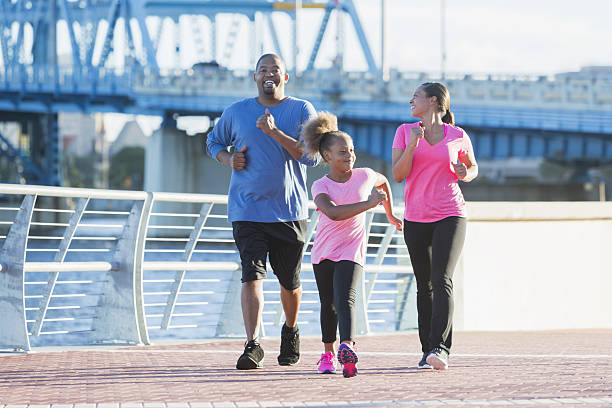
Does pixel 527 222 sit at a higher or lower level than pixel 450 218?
lower

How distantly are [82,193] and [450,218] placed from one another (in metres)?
2.32

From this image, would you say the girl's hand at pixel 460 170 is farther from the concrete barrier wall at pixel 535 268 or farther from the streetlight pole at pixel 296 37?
the streetlight pole at pixel 296 37

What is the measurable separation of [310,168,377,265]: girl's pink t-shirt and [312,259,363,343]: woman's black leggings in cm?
4

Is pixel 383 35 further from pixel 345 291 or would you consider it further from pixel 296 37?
pixel 345 291

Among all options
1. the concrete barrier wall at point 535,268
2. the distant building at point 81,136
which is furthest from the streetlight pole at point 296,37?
the distant building at point 81,136

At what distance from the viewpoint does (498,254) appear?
1134 centimetres

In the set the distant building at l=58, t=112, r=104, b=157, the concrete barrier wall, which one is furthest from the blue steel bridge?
the distant building at l=58, t=112, r=104, b=157

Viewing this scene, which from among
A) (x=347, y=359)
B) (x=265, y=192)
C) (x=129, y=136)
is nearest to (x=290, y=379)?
(x=347, y=359)

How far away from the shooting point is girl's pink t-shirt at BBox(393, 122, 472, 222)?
642cm

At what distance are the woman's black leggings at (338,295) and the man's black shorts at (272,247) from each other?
0.21 m

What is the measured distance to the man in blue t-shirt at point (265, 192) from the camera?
630 centimetres

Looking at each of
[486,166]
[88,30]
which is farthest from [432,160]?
[486,166]

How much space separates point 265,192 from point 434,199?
2.99ft

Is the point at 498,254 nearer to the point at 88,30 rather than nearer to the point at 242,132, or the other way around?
the point at 242,132
